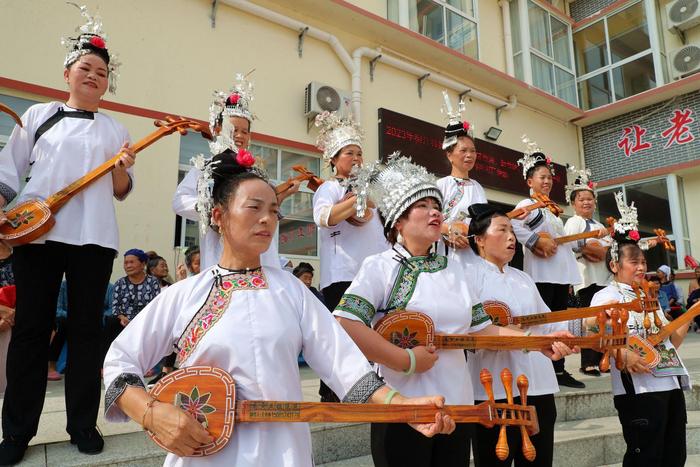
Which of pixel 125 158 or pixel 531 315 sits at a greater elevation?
pixel 125 158

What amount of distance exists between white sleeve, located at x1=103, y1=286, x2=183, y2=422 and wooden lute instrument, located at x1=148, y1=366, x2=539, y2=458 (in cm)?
11

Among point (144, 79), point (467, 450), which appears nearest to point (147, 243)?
point (144, 79)

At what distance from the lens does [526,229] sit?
4.57 meters

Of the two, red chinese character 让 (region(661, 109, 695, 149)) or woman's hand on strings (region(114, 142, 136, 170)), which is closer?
woman's hand on strings (region(114, 142, 136, 170))

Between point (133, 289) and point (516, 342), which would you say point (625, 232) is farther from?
point (133, 289)

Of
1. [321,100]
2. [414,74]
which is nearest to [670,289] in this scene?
[414,74]

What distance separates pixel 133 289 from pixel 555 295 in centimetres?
406

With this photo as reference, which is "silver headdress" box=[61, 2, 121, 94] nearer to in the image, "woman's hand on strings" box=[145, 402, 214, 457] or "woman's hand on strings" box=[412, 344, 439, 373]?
"woman's hand on strings" box=[145, 402, 214, 457]

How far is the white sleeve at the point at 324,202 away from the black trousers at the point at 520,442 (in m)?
1.54

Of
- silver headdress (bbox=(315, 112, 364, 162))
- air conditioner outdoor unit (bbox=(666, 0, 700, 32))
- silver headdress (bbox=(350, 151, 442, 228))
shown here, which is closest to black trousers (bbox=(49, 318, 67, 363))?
silver headdress (bbox=(315, 112, 364, 162))

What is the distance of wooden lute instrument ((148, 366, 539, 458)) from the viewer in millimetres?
1479

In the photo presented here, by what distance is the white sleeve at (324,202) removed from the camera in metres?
3.42

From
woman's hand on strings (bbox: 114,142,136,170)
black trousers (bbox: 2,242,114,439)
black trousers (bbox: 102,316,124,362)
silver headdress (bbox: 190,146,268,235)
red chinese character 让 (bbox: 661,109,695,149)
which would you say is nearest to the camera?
silver headdress (bbox: 190,146,268,235)

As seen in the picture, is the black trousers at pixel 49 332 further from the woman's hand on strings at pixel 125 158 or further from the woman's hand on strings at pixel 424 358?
the woman's hand on strings at pixel 424 358
